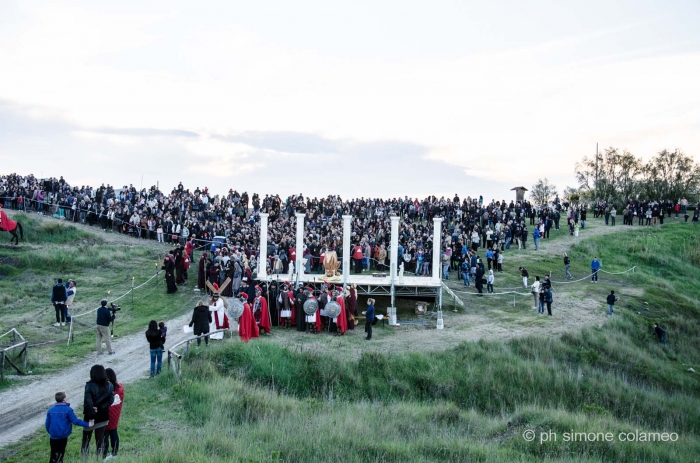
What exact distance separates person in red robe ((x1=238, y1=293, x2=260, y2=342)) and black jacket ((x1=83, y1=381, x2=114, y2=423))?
9.99 m

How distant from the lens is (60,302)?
23.3 meters

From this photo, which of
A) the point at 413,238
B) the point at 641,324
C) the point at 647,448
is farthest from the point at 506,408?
the point at 413,238

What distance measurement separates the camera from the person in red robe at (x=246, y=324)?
22250mm

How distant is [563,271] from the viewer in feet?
125

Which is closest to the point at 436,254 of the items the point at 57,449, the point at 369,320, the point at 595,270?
the point at 369,320

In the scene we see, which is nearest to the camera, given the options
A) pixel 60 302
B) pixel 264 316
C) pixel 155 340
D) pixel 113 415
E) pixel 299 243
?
pixel 113 415

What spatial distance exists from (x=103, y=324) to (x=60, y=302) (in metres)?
5.16

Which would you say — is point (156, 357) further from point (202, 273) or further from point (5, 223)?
point (5, 223)

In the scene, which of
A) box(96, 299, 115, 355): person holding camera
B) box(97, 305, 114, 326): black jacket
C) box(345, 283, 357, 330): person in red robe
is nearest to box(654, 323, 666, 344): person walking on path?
box(345, 283, 357, 330): person in red robe

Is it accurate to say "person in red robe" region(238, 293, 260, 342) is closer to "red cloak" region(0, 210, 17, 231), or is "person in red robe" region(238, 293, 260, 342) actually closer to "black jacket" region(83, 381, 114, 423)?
"black jacket" region(83, 381, 114, 423)

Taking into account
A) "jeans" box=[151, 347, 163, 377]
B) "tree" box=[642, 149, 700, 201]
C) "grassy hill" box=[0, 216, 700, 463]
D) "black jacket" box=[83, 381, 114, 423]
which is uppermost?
"tree" box=[642, 149, 700, 201]

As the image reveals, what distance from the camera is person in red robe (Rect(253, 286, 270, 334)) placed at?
929 inches

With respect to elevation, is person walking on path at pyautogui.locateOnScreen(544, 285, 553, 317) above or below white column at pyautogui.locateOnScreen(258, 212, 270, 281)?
below

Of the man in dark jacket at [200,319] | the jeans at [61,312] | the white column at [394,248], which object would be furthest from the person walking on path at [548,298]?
the jeans at [61,312]
